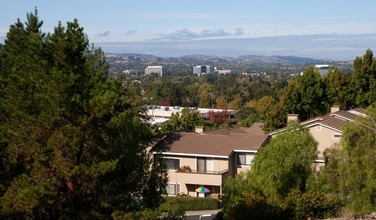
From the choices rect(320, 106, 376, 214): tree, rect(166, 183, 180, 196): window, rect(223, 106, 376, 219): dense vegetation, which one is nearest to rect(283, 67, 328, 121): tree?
rect(166, 183, 180, 196): window

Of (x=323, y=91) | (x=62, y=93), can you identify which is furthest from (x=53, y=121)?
(x=323, y=91)

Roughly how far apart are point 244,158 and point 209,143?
2.53m

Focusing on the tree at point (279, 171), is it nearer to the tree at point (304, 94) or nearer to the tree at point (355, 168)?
the tree at point (355, 168)

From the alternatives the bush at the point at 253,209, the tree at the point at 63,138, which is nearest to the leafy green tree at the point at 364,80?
the bush at the point at 253,209

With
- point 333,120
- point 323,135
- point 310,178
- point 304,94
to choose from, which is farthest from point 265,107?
point 310,178

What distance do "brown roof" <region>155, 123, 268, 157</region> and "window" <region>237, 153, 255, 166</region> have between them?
52 cm

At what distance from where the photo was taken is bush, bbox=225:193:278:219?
2369 centimetres

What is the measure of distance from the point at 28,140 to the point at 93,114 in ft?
7.58

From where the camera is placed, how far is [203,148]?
38.2m

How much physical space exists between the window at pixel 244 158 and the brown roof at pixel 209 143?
52cm

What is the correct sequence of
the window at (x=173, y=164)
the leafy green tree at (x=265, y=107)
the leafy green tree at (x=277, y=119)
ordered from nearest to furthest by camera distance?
1. the window at (x=173, y=164)
2. the leafy green tree at (x=277, y=119)
3. the leafy green tree at (x=265, y=107)

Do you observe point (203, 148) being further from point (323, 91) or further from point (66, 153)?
point (66, 153)

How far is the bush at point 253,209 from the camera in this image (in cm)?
2369

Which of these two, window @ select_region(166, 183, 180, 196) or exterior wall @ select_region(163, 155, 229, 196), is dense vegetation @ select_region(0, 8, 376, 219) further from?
window @ select_region(166, 183, 180, 196)
